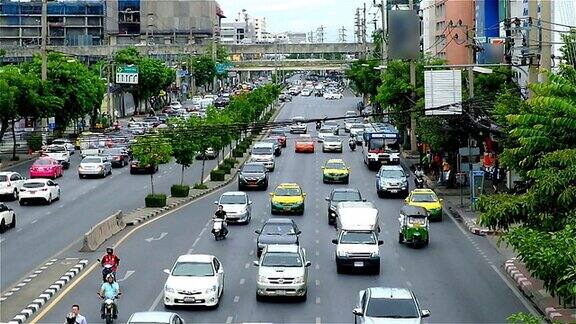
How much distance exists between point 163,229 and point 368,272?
521 inches

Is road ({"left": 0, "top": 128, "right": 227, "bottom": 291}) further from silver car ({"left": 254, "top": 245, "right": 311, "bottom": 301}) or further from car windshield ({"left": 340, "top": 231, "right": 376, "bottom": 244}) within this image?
car windshield ({"left": 340, "top": 231, "right": 376, "bottom": 244})

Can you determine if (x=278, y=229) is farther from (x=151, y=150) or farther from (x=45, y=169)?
(x=45, y=169)

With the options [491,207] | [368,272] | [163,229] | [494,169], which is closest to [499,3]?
[494,169]

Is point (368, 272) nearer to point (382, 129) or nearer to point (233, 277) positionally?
point (233, 277)

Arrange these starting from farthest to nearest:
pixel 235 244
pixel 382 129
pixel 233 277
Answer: pixel 382 129, pixel 235 244, pixel 233 277

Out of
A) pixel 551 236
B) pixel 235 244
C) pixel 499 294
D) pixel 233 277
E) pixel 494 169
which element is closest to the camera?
pixel 551 236

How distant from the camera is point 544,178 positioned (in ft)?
81.7

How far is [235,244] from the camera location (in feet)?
137

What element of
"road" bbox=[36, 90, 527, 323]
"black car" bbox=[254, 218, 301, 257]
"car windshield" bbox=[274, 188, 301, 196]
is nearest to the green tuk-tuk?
"road" bbox=[36, 90, 527, 323]

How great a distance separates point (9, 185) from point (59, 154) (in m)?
16.3

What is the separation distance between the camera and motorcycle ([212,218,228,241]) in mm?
42219

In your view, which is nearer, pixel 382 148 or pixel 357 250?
pixel 357 250

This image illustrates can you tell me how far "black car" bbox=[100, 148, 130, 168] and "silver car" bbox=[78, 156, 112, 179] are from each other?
4.82 meters

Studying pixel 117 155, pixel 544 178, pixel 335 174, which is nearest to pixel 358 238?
pixel 544 178
